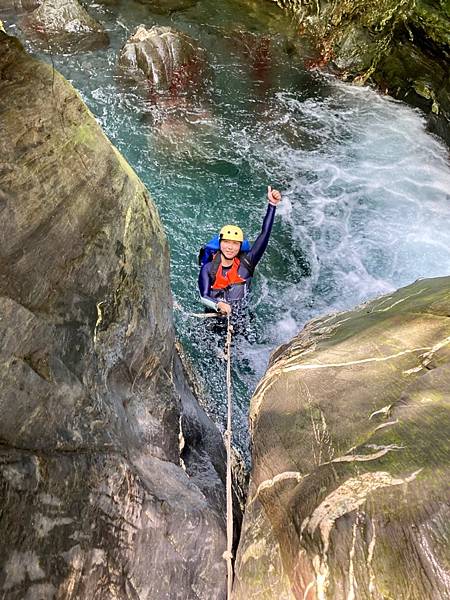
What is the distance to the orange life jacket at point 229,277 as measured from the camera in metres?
6.20

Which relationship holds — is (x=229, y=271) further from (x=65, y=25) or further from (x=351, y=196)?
(x=65, y=25)

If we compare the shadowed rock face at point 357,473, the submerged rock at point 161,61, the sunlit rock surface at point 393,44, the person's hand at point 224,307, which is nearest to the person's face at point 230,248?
the person's hand at point 224,307

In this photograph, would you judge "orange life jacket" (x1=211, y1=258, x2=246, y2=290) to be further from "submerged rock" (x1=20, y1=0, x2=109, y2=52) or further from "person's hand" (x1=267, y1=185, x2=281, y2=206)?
"submerged rock" (x1=20, y1=0, x2=109, y2=52)

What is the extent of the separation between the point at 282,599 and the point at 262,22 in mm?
15695

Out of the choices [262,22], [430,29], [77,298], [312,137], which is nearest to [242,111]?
[312,137]

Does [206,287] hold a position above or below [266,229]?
below

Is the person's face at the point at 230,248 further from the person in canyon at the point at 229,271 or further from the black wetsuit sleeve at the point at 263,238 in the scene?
the black wetsuit sleeve at the point at 263,238

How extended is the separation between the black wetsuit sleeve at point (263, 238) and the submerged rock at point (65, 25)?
9819 mm

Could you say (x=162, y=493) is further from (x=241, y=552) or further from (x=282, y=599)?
(x=282, y=599)

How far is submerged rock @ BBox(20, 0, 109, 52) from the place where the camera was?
12.8m

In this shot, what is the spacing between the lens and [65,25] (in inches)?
516

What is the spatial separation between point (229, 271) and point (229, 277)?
0.26 feet

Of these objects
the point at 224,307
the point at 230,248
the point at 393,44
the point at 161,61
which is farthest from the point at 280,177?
the point at 393,44

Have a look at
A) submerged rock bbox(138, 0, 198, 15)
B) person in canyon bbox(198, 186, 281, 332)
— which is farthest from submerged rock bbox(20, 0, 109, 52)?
person in canyon bbox(198, 186, 281, 332)
